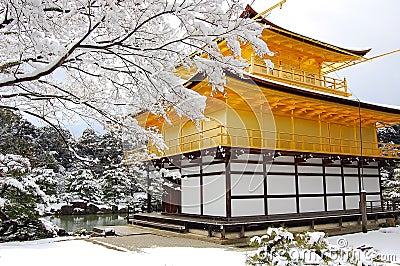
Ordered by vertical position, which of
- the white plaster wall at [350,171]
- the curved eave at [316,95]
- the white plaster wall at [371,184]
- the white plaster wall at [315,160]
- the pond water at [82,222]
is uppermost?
the curved eave at [316,95]

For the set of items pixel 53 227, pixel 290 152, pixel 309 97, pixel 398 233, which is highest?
pixel 309 97

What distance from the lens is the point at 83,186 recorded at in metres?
28.1

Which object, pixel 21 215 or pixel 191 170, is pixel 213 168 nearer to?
pixel 191 170

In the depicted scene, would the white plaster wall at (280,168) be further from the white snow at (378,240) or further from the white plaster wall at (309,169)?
the white snow at (378,240)

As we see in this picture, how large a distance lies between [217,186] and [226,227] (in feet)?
5.58

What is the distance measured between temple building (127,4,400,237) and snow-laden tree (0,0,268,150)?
20.7 ft

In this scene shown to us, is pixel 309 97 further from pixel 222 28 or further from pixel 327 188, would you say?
pixel 222 28

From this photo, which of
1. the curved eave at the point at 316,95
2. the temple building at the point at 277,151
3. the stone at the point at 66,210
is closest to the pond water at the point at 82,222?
the stone at the point at 66,210

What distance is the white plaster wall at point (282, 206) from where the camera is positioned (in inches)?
487

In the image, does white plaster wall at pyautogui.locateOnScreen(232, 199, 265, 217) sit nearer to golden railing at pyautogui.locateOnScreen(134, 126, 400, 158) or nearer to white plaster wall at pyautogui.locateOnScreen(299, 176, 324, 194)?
golden railing at pyautogui.locateOnScreen(134, 126, 400, 158)

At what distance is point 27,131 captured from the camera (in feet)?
107

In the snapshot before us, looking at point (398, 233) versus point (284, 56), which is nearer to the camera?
point (398, 233)

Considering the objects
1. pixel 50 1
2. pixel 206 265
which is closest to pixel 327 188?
pixel 206 265

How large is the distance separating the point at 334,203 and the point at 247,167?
476cm
